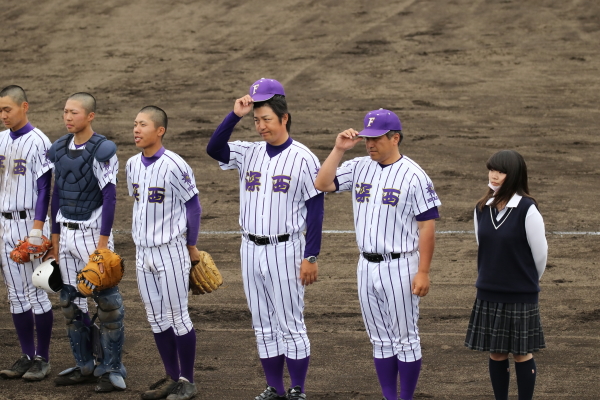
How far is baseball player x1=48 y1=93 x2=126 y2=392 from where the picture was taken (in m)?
6.05

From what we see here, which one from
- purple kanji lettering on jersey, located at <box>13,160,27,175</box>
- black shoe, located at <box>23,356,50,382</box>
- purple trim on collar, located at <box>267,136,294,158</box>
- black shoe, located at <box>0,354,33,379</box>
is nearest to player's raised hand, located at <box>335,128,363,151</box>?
purple trim on collar, located at <box>267,136,294,158</box>

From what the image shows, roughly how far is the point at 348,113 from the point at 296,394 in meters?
9.17

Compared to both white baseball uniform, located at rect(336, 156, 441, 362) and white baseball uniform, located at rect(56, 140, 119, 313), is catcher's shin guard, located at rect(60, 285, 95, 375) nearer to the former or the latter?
white baseball uniform, located at rect(56, 140, 119, 313)

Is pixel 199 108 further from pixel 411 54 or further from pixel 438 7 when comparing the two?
pixel 438 7

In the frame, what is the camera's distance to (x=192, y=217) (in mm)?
5961

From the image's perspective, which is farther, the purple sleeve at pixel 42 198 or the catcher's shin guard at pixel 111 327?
the purple sleeve at pixel 42 198

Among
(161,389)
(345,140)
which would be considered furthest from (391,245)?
(161,389)

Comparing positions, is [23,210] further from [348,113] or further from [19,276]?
[348,113]

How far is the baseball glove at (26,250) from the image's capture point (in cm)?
620

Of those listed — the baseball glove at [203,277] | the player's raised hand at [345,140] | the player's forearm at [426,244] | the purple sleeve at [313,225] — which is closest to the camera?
the player's forearm at [426,244]

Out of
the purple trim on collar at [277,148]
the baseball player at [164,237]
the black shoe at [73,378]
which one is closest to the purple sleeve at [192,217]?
the baseball player at [164,237]

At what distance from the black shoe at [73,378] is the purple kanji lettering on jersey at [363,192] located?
94.3 inches

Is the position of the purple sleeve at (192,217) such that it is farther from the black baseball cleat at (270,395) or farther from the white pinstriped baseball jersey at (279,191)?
the black baseball cleat at (270,395)

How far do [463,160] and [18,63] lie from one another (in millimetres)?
9223
